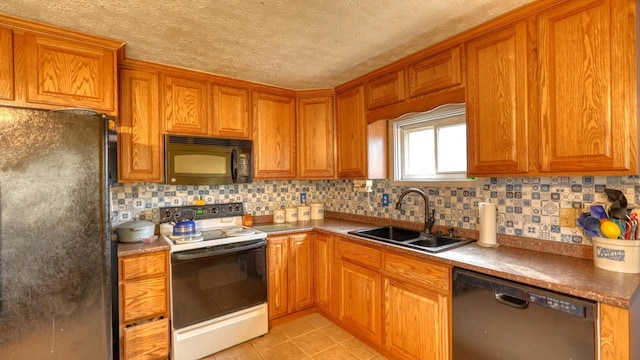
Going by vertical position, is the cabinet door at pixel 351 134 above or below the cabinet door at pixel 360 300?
above

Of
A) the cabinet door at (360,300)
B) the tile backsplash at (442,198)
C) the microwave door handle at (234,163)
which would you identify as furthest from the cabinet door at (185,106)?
the cabinet door at (360,300)

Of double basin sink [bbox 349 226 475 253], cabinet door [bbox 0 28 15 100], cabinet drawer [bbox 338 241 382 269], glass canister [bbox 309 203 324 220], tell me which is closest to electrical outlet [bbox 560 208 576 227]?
double basin sink [bbox 349 226 475 253]

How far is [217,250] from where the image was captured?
2.19 meters

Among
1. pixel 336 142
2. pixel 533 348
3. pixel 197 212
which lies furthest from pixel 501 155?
pixel 197 212

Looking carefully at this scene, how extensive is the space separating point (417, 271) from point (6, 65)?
2710 millimetres

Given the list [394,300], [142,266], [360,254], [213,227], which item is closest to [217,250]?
[142,266]

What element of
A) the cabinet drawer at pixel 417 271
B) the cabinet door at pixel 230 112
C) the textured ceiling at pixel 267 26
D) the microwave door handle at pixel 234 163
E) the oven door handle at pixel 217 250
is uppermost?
the textured ceiling at pixel 267 26

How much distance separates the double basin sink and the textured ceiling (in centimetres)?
139

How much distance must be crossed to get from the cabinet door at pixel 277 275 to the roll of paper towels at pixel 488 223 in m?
1.59

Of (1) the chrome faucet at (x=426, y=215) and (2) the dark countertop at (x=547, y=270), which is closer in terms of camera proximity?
(2) the dark countertop at (x=547, y=270)

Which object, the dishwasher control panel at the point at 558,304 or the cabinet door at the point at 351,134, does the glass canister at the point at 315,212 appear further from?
the dishwasher control panel at the point at 558,304

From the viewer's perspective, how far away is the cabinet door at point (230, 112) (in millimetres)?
2582

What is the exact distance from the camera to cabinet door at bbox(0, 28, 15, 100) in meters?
1.62

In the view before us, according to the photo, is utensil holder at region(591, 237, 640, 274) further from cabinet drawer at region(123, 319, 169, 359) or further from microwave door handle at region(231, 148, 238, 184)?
cabinet drawer at region(123, 319, 169, 359)
